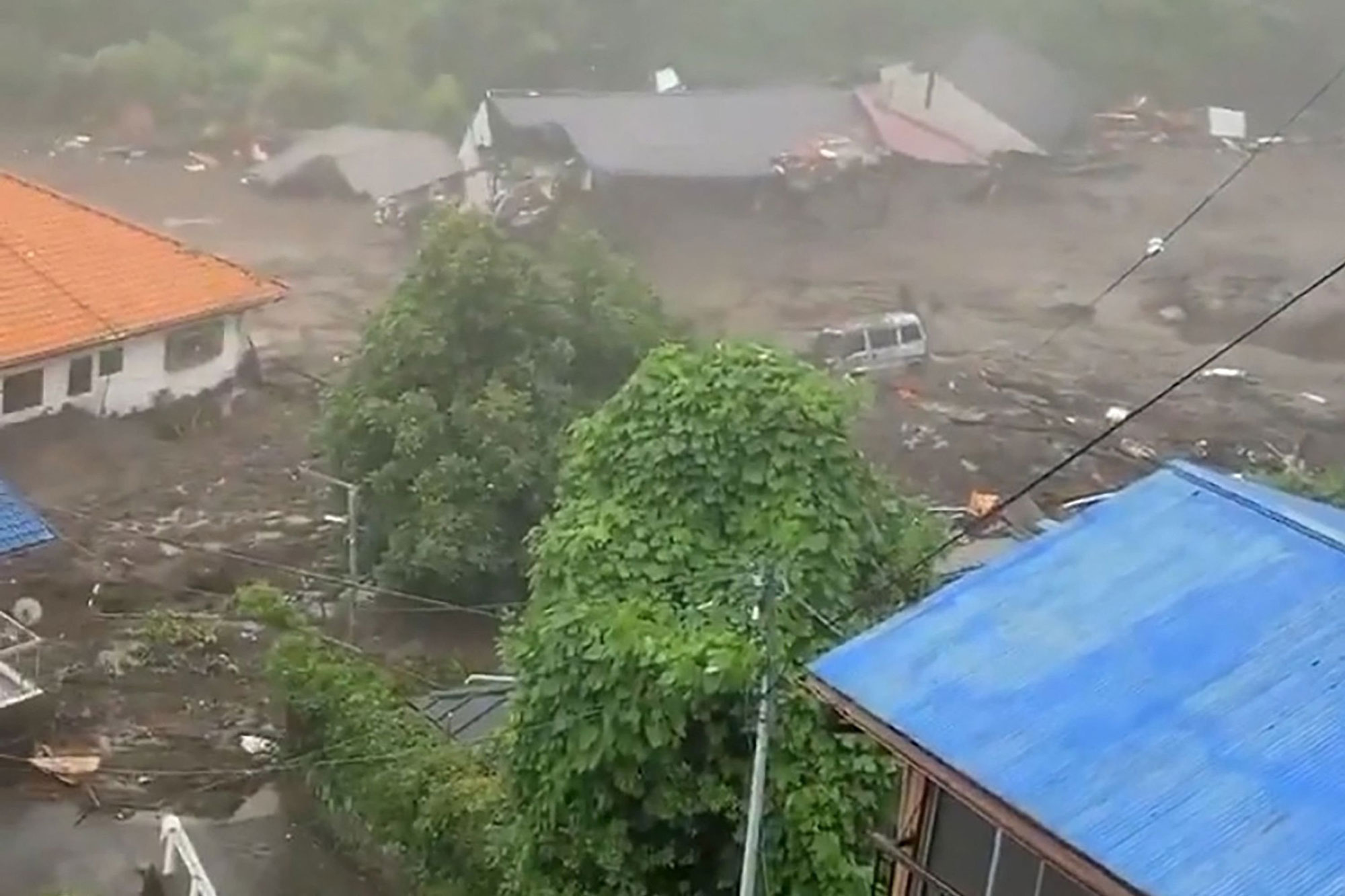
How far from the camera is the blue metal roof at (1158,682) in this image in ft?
15.8

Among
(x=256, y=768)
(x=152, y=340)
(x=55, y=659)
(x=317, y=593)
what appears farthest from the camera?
(x=152, y=340)

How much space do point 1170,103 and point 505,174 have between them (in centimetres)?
1788

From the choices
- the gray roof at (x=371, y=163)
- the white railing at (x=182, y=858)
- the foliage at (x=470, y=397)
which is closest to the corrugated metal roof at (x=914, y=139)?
the gray roof at (x=371, y=163)

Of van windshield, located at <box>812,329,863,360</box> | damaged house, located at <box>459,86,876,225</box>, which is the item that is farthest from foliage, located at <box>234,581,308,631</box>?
damaged house, located at <box>459,86,876,225</box>

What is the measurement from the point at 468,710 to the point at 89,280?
9.94 meters

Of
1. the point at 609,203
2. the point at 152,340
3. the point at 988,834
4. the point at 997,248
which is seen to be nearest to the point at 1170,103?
the point at 997,248

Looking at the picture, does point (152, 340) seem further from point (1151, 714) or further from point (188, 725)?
point (1151, 714)

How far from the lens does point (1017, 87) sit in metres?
37.2

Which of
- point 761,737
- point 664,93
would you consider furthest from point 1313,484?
point 664,93

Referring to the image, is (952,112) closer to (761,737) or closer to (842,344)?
(842,344)

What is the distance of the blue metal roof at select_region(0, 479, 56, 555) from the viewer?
10922 millimetres

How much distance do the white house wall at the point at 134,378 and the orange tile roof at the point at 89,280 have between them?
24 cm

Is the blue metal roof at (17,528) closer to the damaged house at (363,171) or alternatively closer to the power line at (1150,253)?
the power line at (1150,253)

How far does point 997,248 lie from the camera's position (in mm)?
30641
